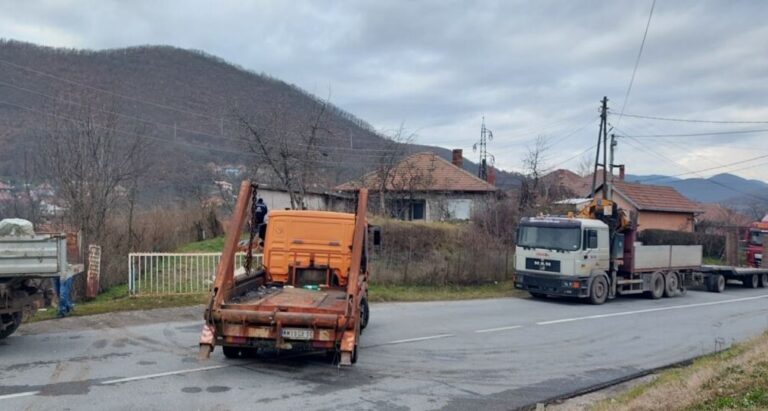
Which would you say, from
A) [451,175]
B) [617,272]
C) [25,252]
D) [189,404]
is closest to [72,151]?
[25,252]

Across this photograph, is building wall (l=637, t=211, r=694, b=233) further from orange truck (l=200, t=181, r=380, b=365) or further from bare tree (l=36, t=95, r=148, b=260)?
orange truck (l=200, t=181, r=380, b=365)

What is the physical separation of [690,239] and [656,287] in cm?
2183

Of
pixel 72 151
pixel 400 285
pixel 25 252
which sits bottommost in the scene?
pixel 400 285

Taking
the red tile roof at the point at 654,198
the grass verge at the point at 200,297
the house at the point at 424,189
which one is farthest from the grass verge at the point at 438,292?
the red tile roof at the point at 654,198

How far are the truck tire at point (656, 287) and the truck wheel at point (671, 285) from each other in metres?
0.31

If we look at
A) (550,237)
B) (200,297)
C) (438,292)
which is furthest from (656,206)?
(200,297)

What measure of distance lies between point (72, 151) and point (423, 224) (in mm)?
12302

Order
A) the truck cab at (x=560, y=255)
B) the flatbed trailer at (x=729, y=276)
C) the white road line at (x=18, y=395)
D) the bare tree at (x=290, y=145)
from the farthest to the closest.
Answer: the flatbed trailer at (x=729, y=276) → the bare tree at (x=290, y=145) → the truck cab at (x=560, y=255) → the white road line at (x=18, y=395)

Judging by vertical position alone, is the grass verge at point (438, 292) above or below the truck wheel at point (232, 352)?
below

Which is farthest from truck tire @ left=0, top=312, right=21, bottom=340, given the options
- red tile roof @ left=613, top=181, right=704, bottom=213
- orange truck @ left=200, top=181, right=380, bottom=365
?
red tile roof @ left=613, top=181, right=704, bottom=213

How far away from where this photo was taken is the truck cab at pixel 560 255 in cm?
1975

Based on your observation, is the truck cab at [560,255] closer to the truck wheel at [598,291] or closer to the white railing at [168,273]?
the truck wheel at [598,291]

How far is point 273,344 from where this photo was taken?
28.3ft

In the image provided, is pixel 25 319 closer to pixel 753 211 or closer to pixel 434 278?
pixel 434 278
